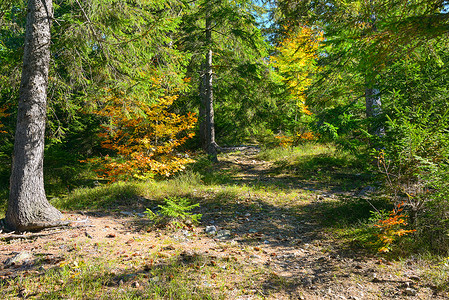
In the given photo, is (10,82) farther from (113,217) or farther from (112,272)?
(112,272)

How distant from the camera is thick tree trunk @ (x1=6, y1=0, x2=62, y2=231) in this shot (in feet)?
17.4

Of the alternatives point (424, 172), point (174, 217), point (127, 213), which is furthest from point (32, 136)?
point (424, 172)

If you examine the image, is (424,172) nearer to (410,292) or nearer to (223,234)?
(410,292)

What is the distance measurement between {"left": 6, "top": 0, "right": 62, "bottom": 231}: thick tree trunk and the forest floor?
17.2 inches

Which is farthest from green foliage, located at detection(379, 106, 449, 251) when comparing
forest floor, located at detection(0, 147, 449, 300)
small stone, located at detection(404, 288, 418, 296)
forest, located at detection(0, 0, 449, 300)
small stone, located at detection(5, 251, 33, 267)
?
small stone, located at detection(5, 251, 33, 267)

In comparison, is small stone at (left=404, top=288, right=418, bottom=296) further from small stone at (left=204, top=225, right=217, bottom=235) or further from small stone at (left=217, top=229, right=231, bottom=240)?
small stone at (left=204, top=225, right=217, bottom=235)

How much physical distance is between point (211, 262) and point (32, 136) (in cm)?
449

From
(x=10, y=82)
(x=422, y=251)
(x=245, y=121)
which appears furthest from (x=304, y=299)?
(x=245, y=121)

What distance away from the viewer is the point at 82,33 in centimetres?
584

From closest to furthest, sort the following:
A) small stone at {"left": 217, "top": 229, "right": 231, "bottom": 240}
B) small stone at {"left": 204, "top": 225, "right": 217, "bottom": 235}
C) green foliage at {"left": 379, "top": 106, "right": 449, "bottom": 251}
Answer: green foliage at {"left": 379, "top": 106, "right": 449, "bottom": 251}, small stone at {"left": 217, "top": 229, "right": 231, "bottom": 240}, small stone at {"left": 204, "top": 225, "right": 217, "bottom": 235}

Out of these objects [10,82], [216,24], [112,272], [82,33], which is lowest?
[112,272]

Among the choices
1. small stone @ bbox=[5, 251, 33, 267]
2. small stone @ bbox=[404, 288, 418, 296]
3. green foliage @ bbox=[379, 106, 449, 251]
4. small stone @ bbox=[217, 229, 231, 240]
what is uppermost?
green foliage @ bbox=[379, 106, 449, 251]

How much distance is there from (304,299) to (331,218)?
3.21m

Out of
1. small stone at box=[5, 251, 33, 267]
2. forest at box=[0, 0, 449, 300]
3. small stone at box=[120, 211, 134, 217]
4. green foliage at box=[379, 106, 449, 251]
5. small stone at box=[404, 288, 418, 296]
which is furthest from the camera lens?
small stone at box=[120, 211, 134, 217]
